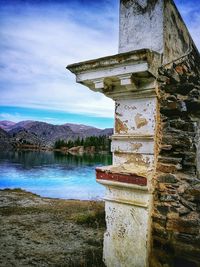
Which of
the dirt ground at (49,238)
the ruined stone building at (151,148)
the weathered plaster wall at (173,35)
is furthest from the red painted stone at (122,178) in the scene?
the dirt ground at (49,238)

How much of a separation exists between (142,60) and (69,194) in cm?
1763

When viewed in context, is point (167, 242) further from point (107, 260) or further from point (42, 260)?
point (42, 260)

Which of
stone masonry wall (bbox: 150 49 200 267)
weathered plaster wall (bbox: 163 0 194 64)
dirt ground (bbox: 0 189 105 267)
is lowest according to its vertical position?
dirt ground (bbox: 0 189 105 267)

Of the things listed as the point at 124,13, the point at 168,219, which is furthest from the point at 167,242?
the point at 124,13

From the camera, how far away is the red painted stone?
2887 millimetres

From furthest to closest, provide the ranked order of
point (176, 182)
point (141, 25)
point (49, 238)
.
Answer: point (49, 238) → point (141, 25) → point (176, 182)

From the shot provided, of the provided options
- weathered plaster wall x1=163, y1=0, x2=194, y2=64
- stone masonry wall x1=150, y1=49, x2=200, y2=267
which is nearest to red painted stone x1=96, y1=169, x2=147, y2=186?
stone masonry wall x1=150, y1=49, x2=200, y2=267

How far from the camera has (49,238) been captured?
569 cm

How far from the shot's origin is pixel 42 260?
14.8 feet

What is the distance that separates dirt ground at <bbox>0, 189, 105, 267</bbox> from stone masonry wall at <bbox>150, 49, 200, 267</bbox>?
124 centimetres

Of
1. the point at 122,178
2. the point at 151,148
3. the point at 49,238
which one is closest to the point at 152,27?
the point at 151,148

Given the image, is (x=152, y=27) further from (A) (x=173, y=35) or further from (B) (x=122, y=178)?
(B) (x=122, y=178)

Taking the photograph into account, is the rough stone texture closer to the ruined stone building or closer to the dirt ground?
the ruined stone building

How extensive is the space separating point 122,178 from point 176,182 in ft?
1.87
